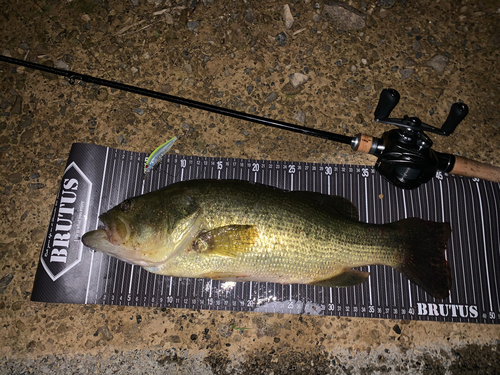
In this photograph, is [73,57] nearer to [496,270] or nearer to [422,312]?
[422,312]

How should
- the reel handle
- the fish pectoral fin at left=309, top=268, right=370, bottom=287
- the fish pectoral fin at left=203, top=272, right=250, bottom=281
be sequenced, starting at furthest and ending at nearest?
the reel handle
the fish pectoral fin at left=309, top=268, right=370, bottom=287
the fish pectoral fin at left=203, top=272, right=250, bottom=281

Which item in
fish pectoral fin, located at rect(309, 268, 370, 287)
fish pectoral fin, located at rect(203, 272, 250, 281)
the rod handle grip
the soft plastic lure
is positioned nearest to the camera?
fish pectoral fin, located at rect(203, 272, 250, 281)

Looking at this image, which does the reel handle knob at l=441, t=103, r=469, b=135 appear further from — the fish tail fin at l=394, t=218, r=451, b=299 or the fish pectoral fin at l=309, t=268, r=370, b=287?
the fish pectoral fin at l=309, t=268, r=370, b=287

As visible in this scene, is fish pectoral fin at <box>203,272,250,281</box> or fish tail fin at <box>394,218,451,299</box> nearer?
fish pectoral fin at <box>203,272,250,281</box>

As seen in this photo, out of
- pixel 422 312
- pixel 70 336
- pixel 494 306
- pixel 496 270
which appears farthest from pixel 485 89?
pixel 70 336

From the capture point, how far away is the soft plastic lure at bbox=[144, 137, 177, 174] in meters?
2.88

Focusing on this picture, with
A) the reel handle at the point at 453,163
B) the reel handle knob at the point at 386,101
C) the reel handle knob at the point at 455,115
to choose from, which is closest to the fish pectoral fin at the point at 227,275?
the reel handle at the point at 453,163

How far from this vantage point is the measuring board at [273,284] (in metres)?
2.66

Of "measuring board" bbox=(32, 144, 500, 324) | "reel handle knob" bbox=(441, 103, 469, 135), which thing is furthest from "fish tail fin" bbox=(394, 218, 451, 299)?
"reel handle knob" bbox=(441, 103, 469, 135)

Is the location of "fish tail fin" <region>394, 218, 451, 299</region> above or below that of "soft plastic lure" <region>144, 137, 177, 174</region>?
below

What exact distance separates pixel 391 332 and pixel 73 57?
420 centimetres

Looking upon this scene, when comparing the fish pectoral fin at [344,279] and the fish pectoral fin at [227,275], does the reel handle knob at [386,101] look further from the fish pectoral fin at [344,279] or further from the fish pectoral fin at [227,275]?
the fish pectoral fin at [227,275]

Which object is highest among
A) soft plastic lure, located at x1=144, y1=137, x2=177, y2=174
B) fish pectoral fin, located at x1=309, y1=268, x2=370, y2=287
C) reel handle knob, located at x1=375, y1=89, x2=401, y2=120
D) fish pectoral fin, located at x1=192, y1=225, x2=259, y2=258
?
reel handle knob, located at x1=375, y1=89, x2=401, y2=120

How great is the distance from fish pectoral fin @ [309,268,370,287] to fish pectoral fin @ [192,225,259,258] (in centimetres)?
71
